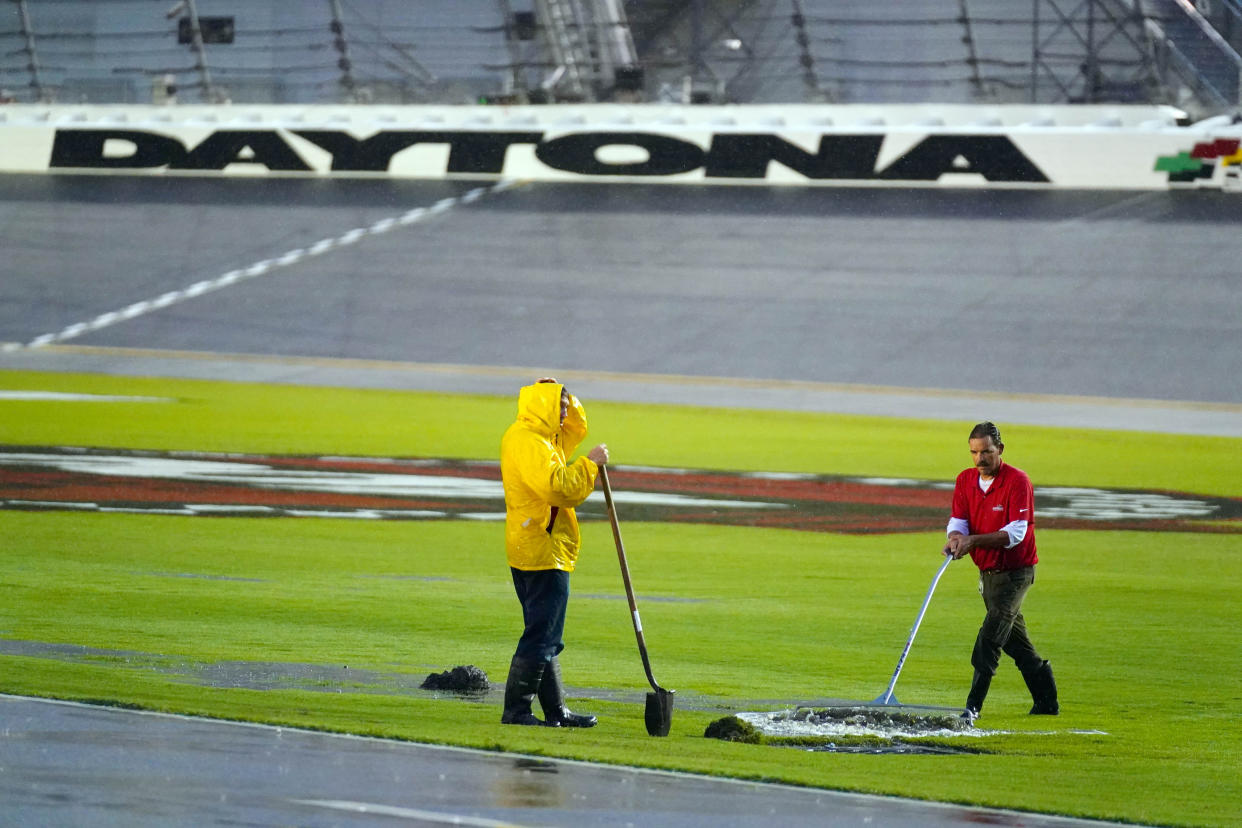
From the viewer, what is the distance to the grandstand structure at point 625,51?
41.5 m

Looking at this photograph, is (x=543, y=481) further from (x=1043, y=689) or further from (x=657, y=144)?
(x=657, y=144)

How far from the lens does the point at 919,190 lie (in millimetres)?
41594

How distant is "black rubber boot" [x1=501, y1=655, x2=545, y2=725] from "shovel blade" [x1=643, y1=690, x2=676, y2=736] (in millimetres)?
504

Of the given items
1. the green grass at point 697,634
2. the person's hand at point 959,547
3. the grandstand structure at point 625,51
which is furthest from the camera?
the grandstand structure at point 625,51

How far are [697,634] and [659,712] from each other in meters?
4.00

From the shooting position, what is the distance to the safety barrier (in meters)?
40.1

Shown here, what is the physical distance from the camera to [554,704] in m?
8.81

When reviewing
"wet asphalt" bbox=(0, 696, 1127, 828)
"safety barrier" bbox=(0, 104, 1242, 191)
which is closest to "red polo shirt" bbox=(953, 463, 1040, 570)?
"wet asphalt" bbox=(0, 696, 1127, 828)

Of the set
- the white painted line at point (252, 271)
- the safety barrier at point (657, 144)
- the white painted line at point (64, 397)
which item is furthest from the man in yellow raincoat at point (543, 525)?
the white painted line at point (252, 271)

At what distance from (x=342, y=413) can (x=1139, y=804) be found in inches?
902

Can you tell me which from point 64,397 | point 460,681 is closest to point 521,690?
point 460,681

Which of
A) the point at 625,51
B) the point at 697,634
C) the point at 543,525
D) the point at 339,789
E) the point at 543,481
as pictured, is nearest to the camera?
the point at 339,789

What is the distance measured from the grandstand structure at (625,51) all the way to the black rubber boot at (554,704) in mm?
34298

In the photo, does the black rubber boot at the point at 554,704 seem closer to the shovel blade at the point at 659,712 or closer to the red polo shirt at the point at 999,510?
the shovel blade at the point at 659,712
